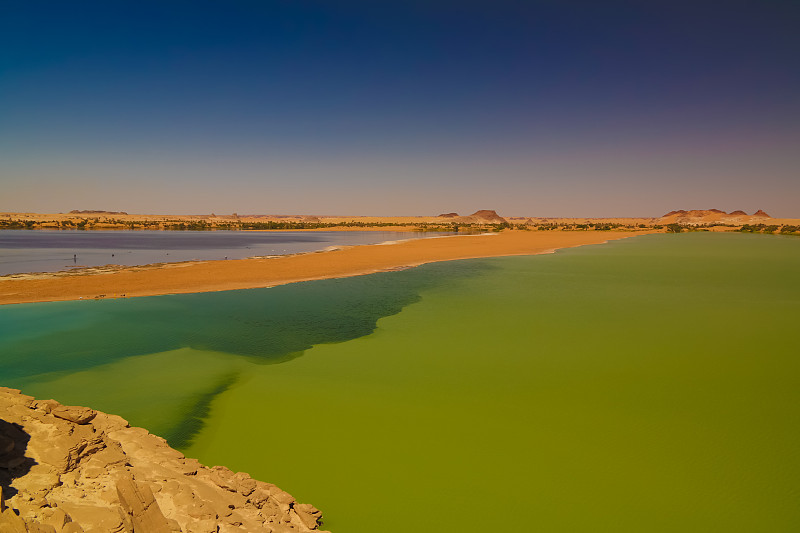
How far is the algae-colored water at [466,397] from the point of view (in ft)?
16.6

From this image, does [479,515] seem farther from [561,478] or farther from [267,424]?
[267,424]

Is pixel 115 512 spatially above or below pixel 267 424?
above

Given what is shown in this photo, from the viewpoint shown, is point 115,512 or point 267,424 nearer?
point 115,512

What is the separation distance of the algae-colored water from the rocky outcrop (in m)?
0.91

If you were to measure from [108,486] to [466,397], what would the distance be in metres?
5.75

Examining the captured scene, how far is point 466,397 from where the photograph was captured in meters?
7.79

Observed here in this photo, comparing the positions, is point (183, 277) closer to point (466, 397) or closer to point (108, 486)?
point (466, 397)

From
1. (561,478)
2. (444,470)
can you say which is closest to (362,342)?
(444,470)

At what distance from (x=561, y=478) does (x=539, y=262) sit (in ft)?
84.5

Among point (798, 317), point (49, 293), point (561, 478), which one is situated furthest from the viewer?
point (49, 293)

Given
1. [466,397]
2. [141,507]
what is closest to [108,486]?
[141,507]

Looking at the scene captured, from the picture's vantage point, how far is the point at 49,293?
16.8 meters

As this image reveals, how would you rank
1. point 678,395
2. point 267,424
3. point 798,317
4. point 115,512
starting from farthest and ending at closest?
point 798,317, point 678,395, point 267,424, point 115,512

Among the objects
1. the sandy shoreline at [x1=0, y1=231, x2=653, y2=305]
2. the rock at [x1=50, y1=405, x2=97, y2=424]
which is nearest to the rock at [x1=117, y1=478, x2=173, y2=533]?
the rock at [x1=50, y1=405, x2=97, y2=424]
